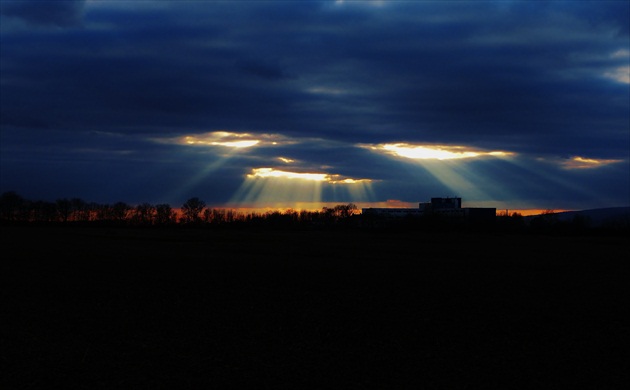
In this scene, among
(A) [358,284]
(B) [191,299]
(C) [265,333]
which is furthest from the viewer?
(A) [358,284]

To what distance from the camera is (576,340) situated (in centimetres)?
1488

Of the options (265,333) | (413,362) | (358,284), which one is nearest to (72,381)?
(265,333)

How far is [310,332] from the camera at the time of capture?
15422mm

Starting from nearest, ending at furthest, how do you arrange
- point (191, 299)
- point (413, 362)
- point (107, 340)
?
point (413, 362), point (107, 340), point (191, 299)

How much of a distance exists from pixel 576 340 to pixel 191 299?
12359 millimetres

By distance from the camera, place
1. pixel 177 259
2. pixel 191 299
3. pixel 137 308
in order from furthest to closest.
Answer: pixel 177 259 < pixel 191 299 < pixel 137 308

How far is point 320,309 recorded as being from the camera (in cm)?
1897

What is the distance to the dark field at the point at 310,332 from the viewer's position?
11.4m

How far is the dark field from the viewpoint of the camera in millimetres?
11383

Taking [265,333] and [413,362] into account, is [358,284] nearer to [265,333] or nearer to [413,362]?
[265,333]

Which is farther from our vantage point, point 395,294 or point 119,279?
point 119,279

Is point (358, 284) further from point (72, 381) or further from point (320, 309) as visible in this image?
point (72, 381)

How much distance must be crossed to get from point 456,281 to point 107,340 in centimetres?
1807

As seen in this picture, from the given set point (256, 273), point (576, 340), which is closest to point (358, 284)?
point (256, 273)
